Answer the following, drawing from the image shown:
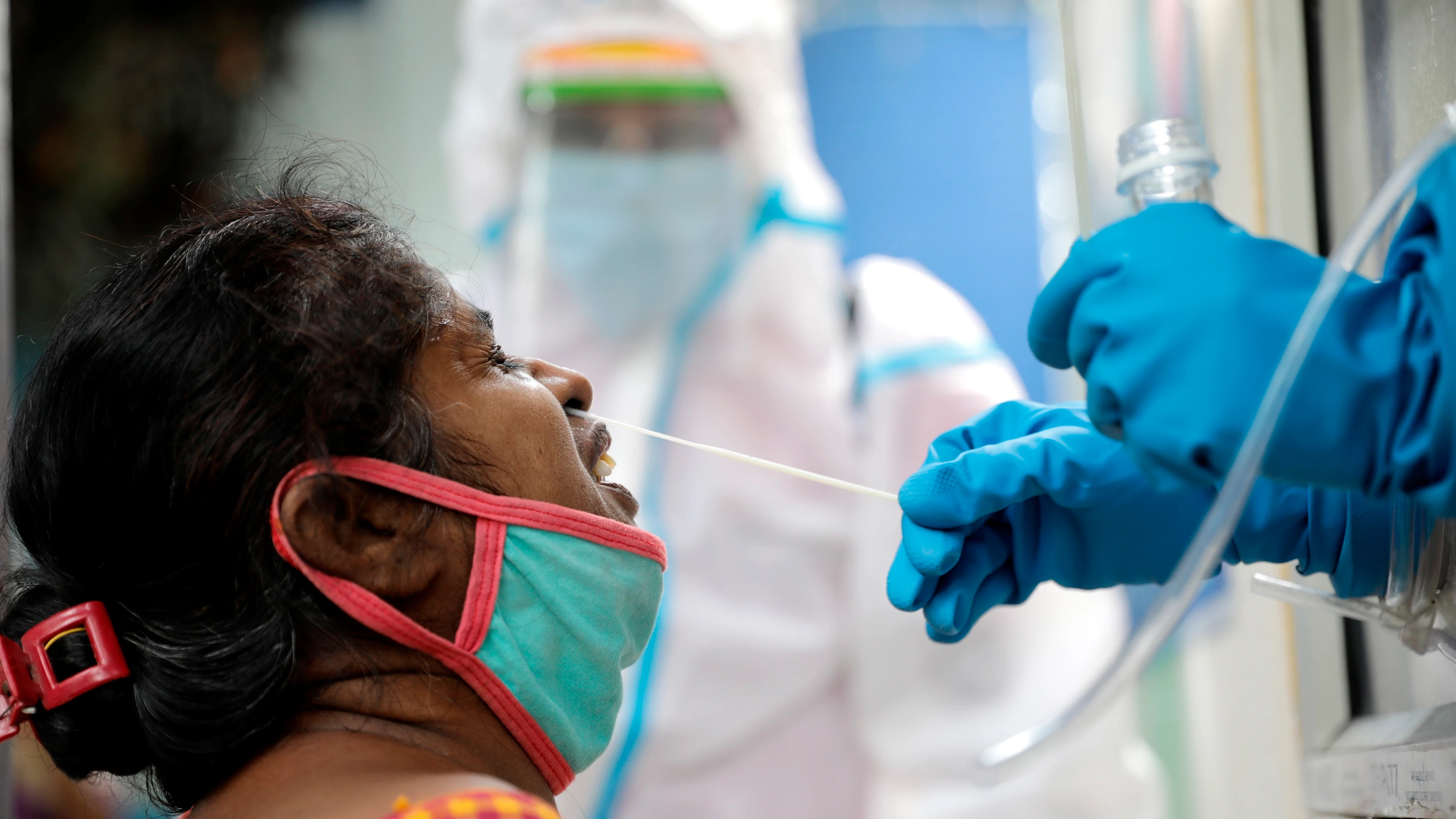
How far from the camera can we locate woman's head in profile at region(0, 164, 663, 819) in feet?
2.55

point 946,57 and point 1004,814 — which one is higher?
point 946,57

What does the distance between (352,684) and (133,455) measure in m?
0.22

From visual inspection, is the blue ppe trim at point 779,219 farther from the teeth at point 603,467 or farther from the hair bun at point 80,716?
the hair bun at point 80,716

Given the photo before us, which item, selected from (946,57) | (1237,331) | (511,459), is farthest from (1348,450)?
(946,57)

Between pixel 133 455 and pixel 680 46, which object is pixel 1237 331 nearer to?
pixel 133 455

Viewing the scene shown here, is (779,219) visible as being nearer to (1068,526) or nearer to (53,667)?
(1068,526)

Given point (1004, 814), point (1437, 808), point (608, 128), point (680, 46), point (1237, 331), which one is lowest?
point (1004, 814)

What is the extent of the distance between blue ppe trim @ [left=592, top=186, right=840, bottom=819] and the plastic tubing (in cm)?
116

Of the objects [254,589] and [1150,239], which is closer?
[1150,239]

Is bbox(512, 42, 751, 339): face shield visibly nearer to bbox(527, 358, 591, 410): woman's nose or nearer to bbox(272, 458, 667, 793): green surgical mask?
bbox(527, 358, 591, 410): woman's nose

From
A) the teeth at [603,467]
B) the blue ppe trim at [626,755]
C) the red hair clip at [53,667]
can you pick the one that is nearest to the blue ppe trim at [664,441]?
the blue ppe trim at [626,755]

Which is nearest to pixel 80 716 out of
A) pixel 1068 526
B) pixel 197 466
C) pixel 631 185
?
pixel 197 466

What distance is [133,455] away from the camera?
78 centimetres

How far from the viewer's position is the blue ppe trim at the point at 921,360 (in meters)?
1.73
